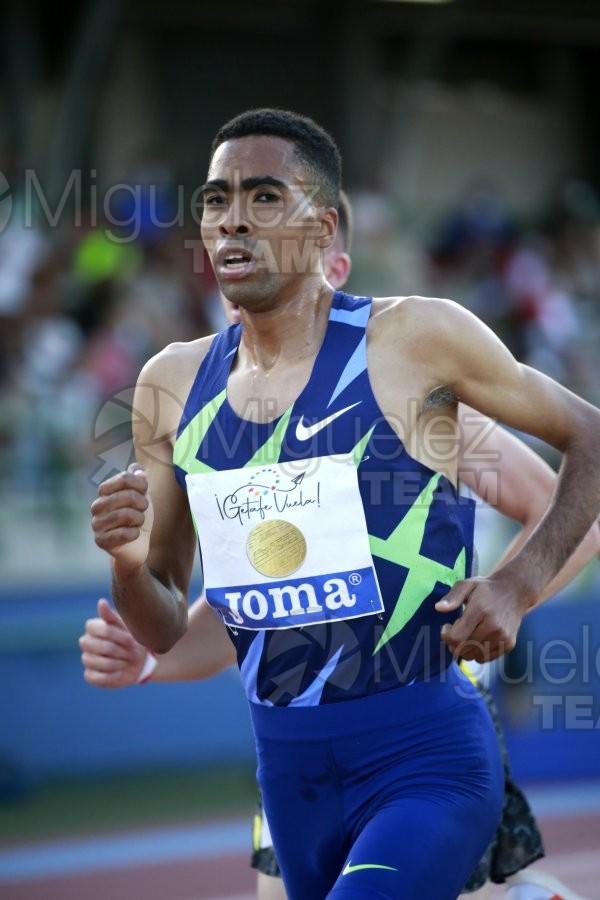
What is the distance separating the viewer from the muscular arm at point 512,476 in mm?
3922

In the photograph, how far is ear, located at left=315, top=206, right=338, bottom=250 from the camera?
346 cm

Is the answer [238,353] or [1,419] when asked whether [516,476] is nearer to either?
[238,353]

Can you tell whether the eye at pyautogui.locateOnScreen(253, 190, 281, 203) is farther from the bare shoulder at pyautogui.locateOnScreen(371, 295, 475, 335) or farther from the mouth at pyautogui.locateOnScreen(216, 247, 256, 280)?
the bare shoulder at pyautogui.locateOnScreen(371, 295, 475, 335)

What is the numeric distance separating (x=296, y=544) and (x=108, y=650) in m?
0.78

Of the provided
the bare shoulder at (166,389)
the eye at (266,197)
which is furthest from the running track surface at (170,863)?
the eye at (266,197)

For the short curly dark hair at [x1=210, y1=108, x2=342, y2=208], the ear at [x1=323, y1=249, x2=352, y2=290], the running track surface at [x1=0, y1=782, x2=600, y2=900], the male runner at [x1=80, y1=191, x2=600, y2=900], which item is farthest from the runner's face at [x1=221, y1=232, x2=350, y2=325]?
the running track surface at [x1=0, y1=782, x2=600, y2=900]

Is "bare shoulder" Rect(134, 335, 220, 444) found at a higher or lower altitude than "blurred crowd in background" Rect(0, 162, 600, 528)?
lower

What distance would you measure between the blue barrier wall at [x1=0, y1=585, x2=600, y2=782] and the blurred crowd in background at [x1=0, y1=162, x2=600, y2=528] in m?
0.86

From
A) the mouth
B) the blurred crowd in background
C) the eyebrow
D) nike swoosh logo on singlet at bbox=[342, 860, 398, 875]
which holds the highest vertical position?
the blurred crowd in background

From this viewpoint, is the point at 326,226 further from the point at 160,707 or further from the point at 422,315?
the point at 160,707

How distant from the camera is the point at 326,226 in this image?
11.5 feet

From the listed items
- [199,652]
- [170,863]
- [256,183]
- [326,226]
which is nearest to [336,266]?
[326,226]

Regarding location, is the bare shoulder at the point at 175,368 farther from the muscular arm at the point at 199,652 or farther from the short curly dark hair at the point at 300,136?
the muscular arm at the point at 199,652

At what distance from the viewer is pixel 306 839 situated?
10.8 ft
